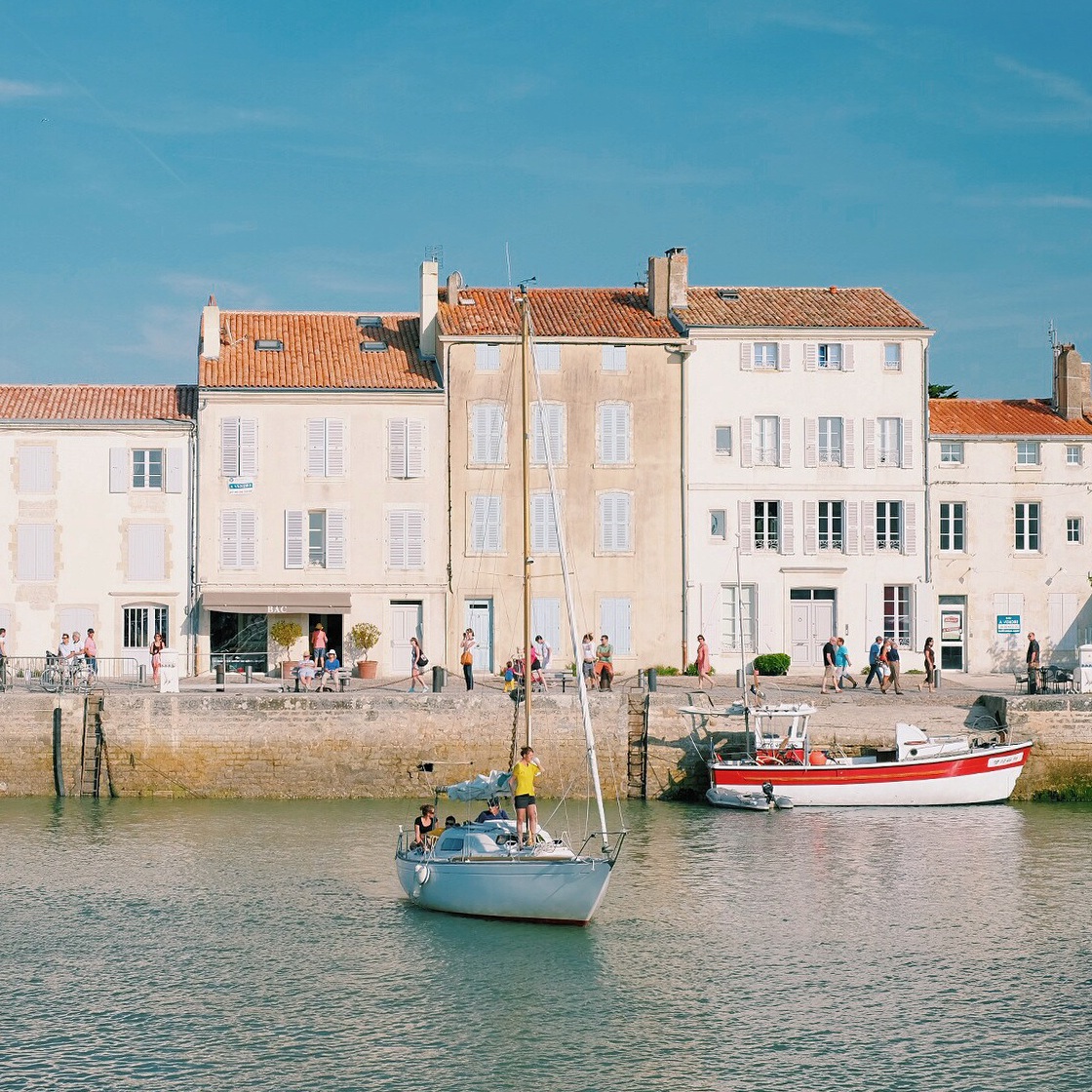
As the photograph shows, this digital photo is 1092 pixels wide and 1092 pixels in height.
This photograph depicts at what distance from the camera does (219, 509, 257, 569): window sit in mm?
44312

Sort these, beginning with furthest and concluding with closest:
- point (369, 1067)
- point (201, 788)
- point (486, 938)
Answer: point (201, 788)
point (486, 938)
point (369, 1067)

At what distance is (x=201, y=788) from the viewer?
36.2 meters

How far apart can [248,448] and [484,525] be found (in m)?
6.81

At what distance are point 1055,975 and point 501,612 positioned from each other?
23682mm

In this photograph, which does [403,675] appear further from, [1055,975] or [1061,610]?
[1055,975]

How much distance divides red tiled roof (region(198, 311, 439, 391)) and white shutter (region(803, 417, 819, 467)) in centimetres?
1052

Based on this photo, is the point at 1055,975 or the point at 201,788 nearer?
the point at 1055,975

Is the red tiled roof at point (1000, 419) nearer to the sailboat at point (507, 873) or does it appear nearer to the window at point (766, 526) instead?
the window at point (766, 526)

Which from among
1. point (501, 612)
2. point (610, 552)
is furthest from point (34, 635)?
point (610, 552)

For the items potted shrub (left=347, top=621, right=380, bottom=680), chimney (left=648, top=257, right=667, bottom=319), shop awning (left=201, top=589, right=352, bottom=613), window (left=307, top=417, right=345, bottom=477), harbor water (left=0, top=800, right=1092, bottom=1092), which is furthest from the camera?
chimney (left=648, top=257, right=667, bottom=319)

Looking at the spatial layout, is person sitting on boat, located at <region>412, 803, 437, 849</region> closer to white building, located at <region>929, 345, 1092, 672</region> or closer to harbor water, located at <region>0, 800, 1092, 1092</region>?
harbor water, located at <region>0, 800, 1092, 1092</region>

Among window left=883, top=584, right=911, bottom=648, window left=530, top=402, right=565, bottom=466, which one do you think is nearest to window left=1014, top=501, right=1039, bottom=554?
window left=883, top=584, right=911, bottom=648

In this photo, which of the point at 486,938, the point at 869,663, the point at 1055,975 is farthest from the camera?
the point at 869,663

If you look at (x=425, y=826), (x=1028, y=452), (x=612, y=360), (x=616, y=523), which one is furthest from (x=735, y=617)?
(x=425, y=826)
